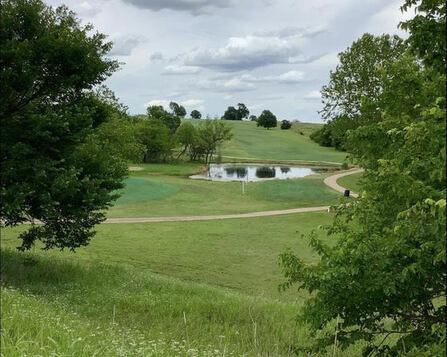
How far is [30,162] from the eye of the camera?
13.2m

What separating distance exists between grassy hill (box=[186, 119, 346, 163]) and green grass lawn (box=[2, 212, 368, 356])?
6506 cm

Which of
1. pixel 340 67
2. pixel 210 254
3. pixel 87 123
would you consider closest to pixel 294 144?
pixel 340 67

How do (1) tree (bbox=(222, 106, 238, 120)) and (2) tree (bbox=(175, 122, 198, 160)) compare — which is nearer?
(2) tree (bbox=(175, 122, 198, 160))

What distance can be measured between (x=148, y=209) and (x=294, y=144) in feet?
268

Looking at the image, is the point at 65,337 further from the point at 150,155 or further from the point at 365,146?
the point at 150,155

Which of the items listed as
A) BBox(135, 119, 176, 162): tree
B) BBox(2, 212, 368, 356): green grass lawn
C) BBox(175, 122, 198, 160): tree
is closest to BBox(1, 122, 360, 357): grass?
BBox(2, 212, 368, 356): green grass lawn

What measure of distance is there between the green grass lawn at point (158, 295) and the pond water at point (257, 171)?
123 feet

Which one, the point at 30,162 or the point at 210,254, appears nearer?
the point at 30,162

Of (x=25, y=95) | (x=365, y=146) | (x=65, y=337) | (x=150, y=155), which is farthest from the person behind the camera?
(x=150, y=155)

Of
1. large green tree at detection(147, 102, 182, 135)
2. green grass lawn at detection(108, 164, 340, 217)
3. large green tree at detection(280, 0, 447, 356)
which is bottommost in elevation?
green grass lawn at detection(108, 164, 340, 217)

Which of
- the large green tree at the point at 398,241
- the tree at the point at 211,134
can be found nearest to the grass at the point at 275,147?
the tree at the point at 211,134

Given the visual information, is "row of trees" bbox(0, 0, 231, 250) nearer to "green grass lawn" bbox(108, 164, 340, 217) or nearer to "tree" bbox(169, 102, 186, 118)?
"green grass lawn" bbox(108, 164, 340, 217)

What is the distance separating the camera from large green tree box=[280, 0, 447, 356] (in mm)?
5195

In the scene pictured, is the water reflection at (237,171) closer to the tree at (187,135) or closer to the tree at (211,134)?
the tree at (211,134)
